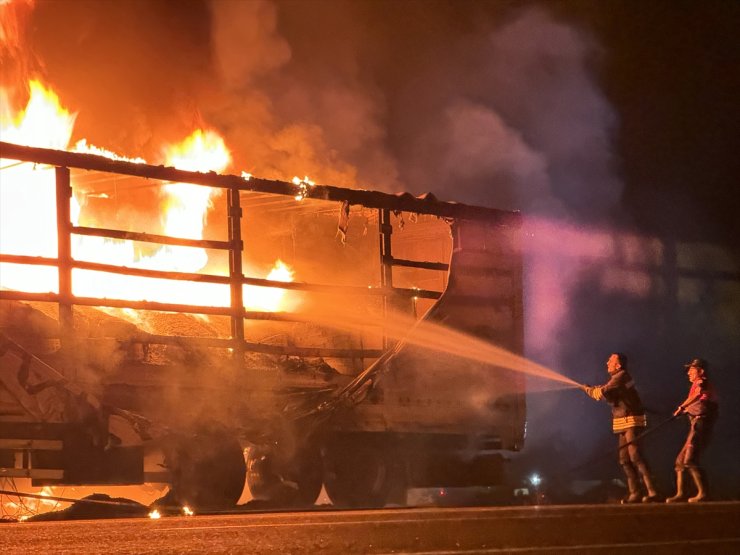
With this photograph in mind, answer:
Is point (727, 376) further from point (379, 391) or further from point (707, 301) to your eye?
point (379, 391)

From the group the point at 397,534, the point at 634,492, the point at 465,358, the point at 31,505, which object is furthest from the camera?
the point at 465,358

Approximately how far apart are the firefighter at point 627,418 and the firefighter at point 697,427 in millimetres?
400

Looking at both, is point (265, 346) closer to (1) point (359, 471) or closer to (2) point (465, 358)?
(1) point (359, 471)

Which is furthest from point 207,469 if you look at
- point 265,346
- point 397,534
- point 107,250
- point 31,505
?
point 397,534

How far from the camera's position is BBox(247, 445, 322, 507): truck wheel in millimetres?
13523

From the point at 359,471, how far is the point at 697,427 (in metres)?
3.73

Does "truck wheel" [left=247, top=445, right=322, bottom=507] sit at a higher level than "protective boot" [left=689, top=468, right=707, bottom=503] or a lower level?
higher

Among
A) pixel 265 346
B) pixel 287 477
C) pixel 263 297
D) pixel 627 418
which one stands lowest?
pixel 287 477

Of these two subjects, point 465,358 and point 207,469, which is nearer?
point 207,469

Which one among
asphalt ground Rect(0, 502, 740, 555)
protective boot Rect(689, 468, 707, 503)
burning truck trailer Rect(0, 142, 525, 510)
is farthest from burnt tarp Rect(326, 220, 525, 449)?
asphalt ground Rect(0, 502, 740, 555)

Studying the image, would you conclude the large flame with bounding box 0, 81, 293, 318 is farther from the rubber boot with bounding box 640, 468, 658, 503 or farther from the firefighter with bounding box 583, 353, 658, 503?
the rubber boot with bounding box 640, 468, 658, 503

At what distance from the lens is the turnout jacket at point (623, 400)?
14727 mm

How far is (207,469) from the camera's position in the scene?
12.7m

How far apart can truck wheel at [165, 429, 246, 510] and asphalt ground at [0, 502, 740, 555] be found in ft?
5.28
